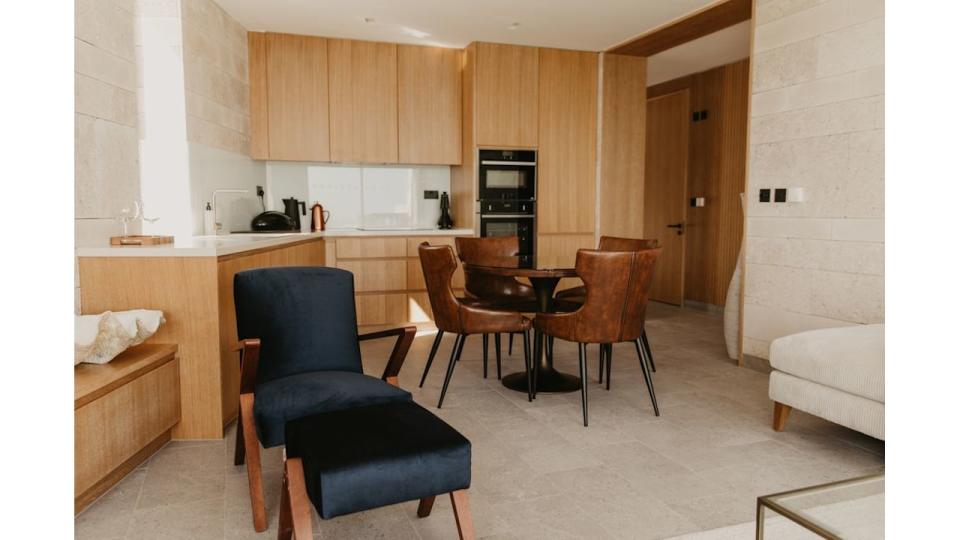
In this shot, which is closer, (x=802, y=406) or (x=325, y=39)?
(x=802, y=406)

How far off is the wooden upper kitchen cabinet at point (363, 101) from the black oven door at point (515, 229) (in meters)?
1.12

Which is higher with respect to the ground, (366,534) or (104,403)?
(104,403)

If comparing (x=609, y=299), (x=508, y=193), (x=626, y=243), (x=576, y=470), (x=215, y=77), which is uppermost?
(x=215, y=77)

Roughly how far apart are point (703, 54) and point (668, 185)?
5.68 feet

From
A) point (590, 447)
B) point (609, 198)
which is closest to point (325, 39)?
point (609, 198)

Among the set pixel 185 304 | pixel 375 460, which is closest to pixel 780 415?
pixel 375 460

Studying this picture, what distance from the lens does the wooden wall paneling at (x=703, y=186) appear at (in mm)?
6918

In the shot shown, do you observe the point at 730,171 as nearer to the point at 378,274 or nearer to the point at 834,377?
the point at 378,274

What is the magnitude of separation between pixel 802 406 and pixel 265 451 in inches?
102

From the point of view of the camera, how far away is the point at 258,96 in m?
5.70

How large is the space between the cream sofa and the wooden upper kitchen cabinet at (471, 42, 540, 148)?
351 centimetres

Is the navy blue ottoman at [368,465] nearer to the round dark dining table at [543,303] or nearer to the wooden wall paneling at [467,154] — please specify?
the round dark dining table at [543,303]
